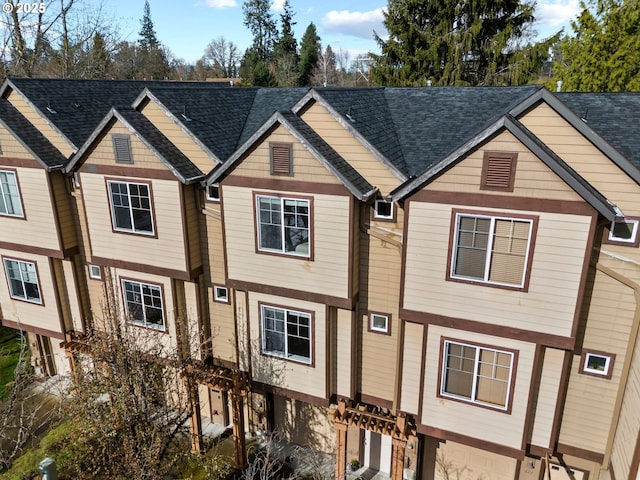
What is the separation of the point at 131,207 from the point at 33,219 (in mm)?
4743

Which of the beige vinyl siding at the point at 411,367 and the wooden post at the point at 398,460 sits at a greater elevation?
the beige vinyl siding at the point at 411,367

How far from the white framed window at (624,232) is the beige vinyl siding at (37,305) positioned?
726 inches

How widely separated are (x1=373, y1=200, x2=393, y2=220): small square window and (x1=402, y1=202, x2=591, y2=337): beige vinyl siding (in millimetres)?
1224

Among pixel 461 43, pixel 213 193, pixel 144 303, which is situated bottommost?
pixel 144 303

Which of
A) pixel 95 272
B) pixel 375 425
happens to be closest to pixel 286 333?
pixel 375 425

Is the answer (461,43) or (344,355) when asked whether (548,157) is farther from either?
(461,43)

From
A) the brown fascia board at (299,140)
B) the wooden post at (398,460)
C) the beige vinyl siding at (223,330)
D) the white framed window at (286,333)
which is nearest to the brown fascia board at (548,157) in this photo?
the brown fascia board at (299,140)

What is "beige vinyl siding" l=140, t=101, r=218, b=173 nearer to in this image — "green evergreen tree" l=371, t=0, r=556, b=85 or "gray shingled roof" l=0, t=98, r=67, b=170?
"gray shingled roof" l=0, t=98, r=67, b=170

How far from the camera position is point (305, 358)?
13641 mm

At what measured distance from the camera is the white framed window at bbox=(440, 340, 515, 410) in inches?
444

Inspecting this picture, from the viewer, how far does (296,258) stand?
1266 cm

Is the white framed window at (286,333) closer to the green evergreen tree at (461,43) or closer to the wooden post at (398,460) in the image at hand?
the wooden post at (398,460)

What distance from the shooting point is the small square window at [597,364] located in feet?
35.7

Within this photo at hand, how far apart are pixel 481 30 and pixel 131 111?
29.5 m
